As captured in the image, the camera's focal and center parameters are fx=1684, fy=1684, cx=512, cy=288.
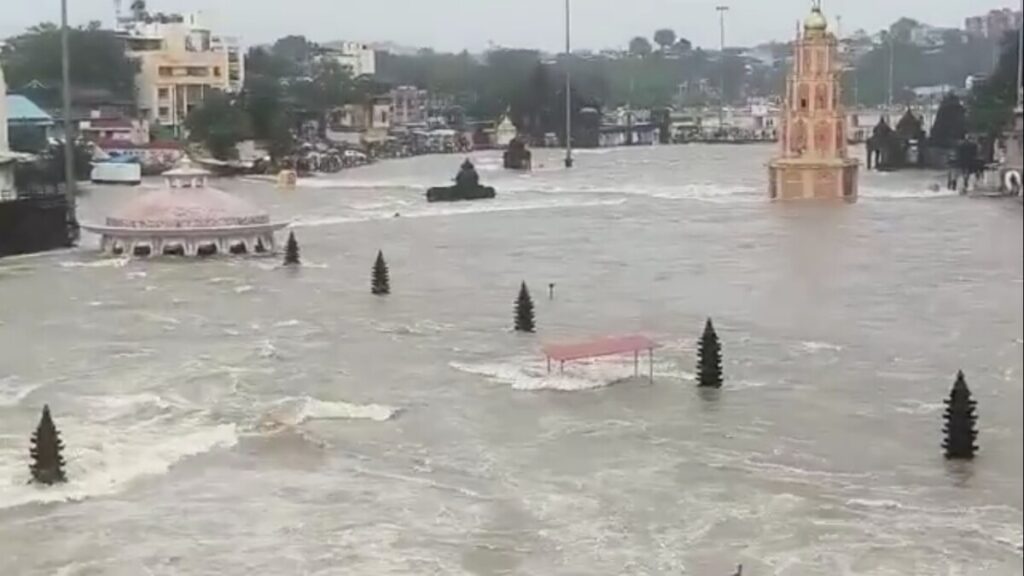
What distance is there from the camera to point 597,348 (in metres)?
7.80

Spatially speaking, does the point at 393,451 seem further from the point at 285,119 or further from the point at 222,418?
the point at 285,119

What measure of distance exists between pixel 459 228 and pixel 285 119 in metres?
16.8

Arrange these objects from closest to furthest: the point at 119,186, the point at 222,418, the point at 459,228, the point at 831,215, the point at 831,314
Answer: the point at 222,418 < the point at 831,314 < the point at 459,228 < the point at 831,215 < the point at 119,186

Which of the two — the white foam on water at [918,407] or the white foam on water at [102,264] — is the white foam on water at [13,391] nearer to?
the white foam on water at [918,407]

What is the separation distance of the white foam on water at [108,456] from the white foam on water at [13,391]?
56 cm

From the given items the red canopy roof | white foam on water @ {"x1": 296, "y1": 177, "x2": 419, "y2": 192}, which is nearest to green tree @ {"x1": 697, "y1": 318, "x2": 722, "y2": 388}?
the red canopy roof

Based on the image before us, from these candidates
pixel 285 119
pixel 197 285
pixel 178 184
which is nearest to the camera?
pixel 197 285

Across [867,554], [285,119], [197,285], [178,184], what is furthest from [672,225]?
[285,119]

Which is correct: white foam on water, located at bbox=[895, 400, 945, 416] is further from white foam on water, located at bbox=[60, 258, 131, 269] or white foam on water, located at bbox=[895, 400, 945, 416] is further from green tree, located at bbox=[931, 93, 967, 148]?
green tree, located at bbox=[931, 93, 967, 148]

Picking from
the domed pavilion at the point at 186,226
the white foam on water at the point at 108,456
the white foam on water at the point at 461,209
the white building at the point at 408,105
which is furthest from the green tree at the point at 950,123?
the white foam on water at the point at 108,456

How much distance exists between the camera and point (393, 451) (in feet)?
20.0

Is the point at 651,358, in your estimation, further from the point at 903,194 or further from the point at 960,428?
the point at 903,194

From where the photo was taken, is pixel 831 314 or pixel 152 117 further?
pixel 152 117

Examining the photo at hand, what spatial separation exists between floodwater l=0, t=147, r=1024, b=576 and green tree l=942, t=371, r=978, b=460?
8 centimetres
